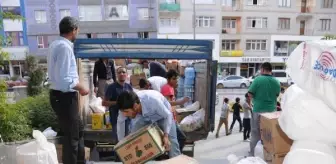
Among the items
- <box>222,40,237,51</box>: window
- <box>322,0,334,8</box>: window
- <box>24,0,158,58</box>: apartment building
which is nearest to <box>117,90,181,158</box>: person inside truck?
<box>24,0,158,58</box>: apartment building

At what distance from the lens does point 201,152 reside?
216 inches

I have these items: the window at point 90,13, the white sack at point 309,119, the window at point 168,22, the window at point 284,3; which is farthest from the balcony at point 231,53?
the white sack at point 309,119

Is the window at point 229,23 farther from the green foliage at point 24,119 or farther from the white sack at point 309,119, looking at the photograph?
the white sack at point 309,119

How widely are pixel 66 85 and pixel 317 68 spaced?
2.06 m

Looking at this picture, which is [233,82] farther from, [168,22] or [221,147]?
[221,147]

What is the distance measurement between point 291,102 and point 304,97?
97 millimetres

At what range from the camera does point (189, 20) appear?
24.2 meters

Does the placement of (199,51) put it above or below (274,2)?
below

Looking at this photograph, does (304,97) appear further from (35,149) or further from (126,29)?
(126,29)

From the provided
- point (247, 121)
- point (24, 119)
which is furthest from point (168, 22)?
point (24, 119)

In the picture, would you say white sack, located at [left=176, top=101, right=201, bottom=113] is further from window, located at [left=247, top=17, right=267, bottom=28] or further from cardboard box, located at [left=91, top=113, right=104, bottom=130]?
window, located at [left=247, top=17, right=267, bottom=28]

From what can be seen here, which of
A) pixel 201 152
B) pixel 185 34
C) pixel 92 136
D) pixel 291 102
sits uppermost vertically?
pixel 185 34

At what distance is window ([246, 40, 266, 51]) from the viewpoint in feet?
83.0

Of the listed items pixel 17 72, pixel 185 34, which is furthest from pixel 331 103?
pixel 17 72
